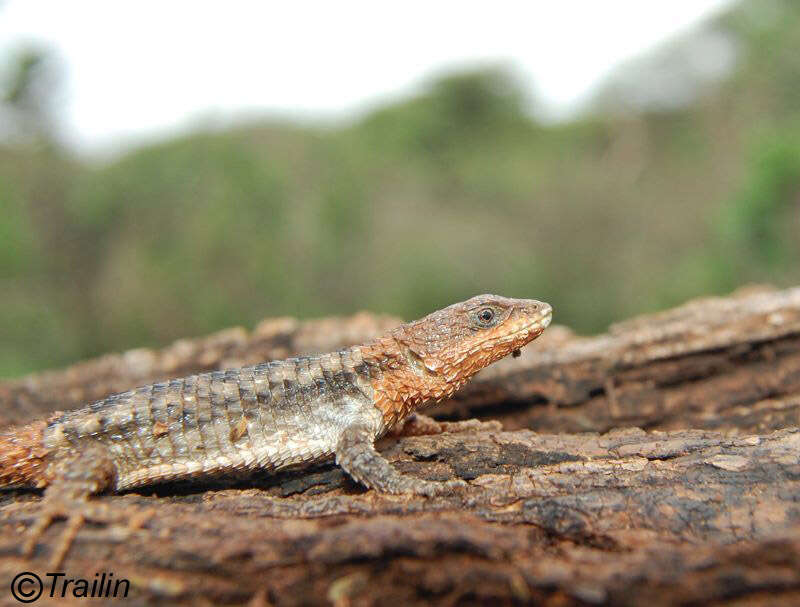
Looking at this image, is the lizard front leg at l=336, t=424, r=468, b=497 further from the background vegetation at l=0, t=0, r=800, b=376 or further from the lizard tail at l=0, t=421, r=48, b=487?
the background vegetation at l=0, t=0, r=800, b=376

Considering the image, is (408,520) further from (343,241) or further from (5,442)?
(343,241)

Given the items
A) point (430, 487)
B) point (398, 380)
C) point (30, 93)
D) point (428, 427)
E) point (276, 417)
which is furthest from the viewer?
point (30, 93)

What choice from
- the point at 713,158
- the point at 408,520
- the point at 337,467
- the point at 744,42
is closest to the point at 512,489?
the point at 408,520

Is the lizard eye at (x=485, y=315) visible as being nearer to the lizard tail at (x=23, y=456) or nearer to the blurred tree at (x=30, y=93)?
the lizard tail at (x=23, y=456)

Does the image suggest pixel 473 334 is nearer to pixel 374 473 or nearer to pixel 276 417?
pixel 374 473

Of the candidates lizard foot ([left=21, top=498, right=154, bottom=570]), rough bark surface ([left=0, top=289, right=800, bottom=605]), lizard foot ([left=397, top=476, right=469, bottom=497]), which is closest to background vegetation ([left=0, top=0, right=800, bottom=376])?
rough bark surface ([left=0, top=289, right=800, bottom=605])

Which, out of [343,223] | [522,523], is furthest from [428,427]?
[343,223]

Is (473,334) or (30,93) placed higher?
(30,93)
